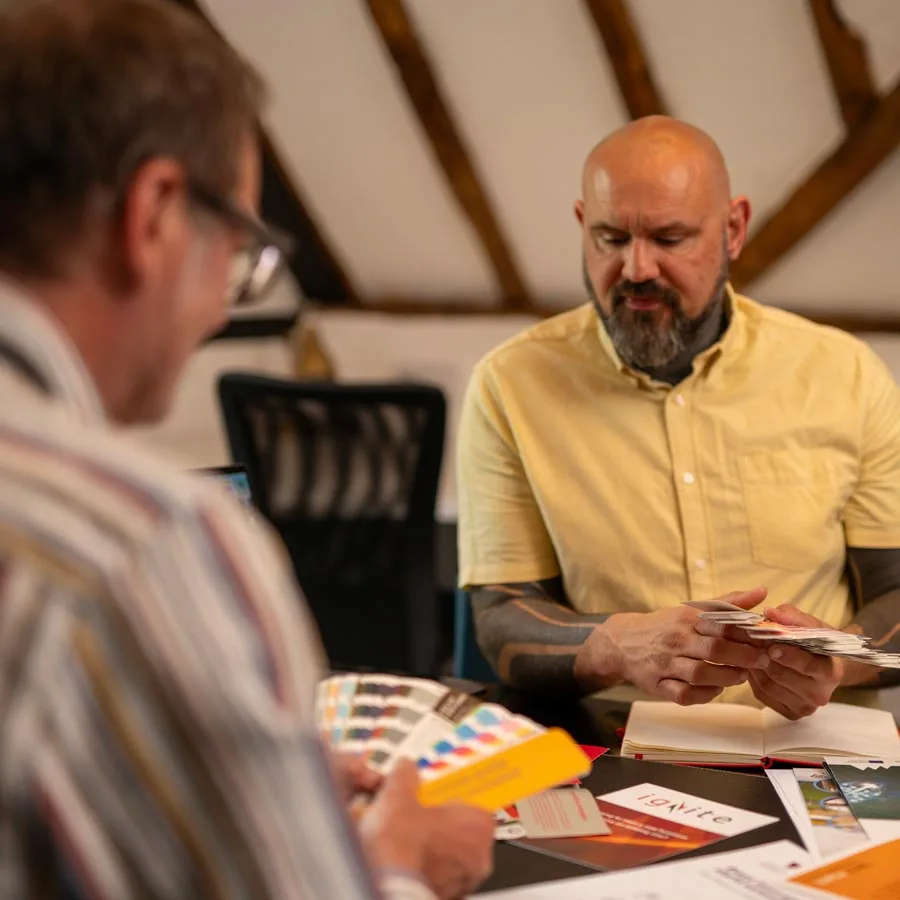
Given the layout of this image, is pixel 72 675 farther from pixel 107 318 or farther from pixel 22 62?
pixel 22 62

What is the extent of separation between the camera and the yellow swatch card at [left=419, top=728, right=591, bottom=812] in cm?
107

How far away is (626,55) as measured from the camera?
4043 millimetres

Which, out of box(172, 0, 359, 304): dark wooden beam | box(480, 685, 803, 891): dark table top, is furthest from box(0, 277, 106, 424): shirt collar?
box(172, 0, 359, 304): dark wooden beam

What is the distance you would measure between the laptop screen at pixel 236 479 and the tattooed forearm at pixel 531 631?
1.68 ft

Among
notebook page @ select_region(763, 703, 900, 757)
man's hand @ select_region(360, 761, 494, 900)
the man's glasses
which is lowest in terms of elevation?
notebook page @ select_region(763, 703, 900, 757)

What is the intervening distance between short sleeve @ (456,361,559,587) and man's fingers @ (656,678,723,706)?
432 millimetres

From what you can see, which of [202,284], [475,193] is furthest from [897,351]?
[202,284]

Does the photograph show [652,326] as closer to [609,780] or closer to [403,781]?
[609,780]

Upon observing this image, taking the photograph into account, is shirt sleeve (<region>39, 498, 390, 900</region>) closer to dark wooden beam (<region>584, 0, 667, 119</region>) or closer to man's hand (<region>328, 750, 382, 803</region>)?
man's hand (<region>328, 750, 382, 803</region>)

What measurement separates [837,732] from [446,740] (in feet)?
1.87

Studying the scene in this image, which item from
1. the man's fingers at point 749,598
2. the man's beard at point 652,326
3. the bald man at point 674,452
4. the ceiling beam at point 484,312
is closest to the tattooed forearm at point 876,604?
the bald man at point 674,452

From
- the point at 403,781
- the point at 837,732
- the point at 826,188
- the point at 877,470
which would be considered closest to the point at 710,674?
the point at 837,732

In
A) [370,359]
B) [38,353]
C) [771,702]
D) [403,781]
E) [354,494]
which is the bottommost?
[370,359]

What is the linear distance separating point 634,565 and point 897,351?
274 centimetres
